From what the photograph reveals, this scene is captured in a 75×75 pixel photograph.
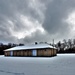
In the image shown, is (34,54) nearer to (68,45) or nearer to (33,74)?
(33,74)

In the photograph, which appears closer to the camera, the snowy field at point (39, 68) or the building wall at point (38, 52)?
the snowy field at point (39, 68)

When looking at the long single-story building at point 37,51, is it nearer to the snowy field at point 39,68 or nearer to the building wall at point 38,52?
the building wall at point 38,52

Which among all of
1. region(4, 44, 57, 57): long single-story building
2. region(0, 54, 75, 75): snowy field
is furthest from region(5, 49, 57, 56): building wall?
region(0, 54, 75, 75): snowy field

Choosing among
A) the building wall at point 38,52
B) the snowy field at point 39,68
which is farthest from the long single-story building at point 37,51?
the snowy field at point 39,68

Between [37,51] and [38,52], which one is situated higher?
[37,51]

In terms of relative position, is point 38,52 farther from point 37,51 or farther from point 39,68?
point 39,68

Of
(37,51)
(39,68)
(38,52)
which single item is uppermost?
(37,51)

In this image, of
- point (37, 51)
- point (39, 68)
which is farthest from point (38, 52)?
point (39, 68)

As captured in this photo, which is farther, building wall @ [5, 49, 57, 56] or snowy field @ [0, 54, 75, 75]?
building wall @ [5, 49, 57, 56]

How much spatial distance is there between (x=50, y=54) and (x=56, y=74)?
22.9 metres

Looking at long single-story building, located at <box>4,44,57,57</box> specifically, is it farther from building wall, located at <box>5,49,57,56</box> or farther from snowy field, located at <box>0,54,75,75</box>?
snowy field, located at <box>0,54,75,75</box>

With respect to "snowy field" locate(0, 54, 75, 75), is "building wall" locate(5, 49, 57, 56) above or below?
above

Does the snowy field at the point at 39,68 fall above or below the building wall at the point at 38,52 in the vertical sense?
below

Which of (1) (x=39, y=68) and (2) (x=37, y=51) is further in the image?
(2) (x=37, y=51)
